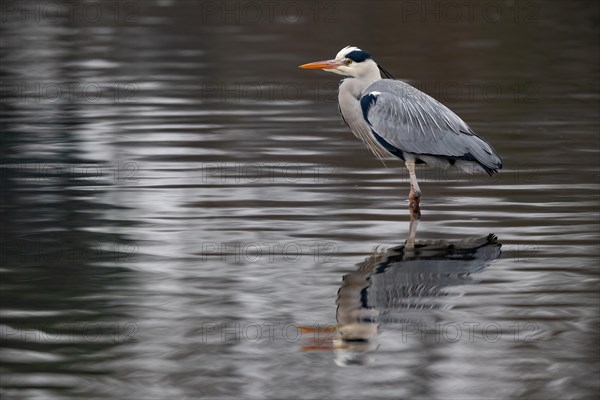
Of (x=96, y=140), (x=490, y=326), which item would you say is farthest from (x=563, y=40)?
(x=490, y=326)

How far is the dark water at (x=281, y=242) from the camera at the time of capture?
7.25m

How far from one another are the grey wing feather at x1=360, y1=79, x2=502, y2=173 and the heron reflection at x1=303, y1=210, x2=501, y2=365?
2.70 ft

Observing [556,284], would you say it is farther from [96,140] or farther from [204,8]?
[204,8]

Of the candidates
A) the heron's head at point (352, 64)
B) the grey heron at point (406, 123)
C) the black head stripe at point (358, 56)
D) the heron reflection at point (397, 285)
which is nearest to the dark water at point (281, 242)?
the heron reflection at point (397, 285)

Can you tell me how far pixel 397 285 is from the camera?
888 centimetres

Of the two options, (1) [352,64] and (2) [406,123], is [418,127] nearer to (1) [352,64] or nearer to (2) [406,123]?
(2) [406,123]

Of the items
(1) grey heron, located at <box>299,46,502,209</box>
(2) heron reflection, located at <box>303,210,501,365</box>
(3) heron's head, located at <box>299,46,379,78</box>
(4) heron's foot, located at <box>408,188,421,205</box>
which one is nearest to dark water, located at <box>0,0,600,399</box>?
(2) heron reflection, located at <box>303,210,501,365</box>

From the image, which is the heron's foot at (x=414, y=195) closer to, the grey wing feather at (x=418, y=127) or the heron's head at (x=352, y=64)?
the grey wing feather at (x=418, y=127)

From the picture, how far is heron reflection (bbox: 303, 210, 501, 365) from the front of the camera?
305 inches

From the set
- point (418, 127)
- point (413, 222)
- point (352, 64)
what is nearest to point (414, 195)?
point (413, 222)

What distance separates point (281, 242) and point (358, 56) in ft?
7.03

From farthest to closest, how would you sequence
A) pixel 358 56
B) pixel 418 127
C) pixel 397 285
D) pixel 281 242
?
pixel 358 56 → pixel 418 127 → pixel 281 242 → pixel 397 285

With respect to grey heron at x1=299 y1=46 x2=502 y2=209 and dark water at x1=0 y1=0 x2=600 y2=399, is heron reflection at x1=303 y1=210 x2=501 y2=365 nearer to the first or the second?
dark water at x1=0 y1=0 x2=600 y2=399

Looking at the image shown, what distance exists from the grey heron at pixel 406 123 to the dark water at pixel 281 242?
0.48 metres
